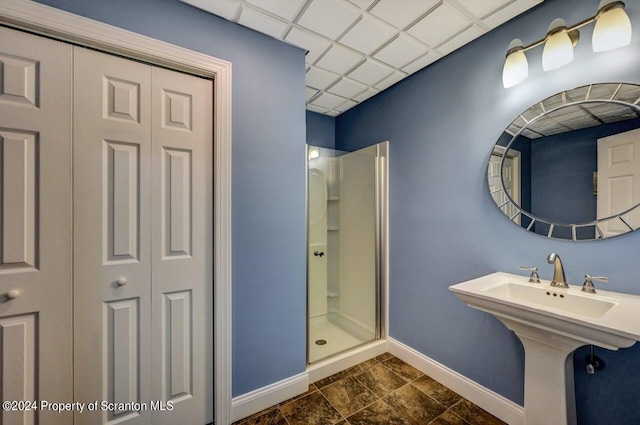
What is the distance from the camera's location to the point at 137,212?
4.32 feet

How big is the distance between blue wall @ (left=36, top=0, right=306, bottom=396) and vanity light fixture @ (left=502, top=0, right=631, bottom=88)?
1.26m

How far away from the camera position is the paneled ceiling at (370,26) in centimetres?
138

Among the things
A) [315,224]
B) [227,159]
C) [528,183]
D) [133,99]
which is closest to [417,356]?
[315,224]

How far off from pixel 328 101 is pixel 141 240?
2.10 metres

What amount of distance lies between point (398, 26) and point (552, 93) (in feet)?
3.06

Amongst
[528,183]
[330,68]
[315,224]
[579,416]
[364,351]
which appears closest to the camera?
[579,416]

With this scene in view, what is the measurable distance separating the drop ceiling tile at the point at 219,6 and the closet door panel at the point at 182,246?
1.22ft

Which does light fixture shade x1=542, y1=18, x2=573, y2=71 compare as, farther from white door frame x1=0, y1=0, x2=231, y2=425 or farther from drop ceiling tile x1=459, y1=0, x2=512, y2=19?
white door frame x1=0, y1=0, x2=231, y2=425

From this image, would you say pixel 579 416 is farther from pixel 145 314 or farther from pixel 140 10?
pixel 140 10

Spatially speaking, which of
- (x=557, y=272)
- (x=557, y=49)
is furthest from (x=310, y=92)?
(x=557, y=272)

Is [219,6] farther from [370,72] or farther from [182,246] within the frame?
[182,246]

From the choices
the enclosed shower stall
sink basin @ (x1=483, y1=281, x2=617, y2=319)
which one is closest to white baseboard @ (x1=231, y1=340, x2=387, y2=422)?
the enclosed shower stall

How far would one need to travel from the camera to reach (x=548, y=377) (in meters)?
1.17

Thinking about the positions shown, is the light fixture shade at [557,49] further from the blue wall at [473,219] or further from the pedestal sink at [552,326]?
the pedestal sink at [552,326]
